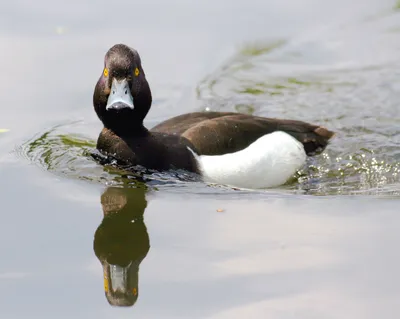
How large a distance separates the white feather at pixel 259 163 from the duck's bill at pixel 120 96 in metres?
0.79

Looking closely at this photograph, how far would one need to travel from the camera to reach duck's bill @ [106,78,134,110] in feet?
26.3

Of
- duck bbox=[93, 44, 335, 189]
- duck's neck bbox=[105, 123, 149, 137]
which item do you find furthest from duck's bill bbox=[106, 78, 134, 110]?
duck's neck bbox=[105, 123, 149, 137]

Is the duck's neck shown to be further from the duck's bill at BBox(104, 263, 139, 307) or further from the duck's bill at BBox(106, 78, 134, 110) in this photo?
the duck's bill at BBox(104, 263, 139, 307)

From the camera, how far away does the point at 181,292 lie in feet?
20.6

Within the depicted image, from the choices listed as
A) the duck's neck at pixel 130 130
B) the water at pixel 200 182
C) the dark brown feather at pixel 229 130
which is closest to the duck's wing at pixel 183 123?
the dark brown feather at pixel 229 130

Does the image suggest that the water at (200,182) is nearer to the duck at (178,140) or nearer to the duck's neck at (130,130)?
the duck at (178,140)

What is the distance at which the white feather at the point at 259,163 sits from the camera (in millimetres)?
8422

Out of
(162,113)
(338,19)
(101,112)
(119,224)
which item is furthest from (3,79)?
(338,19)

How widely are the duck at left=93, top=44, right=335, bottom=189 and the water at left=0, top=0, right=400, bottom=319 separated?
18 cm

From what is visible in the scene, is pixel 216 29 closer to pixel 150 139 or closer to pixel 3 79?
pixel 3 79

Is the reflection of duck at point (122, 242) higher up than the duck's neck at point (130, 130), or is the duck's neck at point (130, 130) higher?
the duck's neck at point (130, 130)

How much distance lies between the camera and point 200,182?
833cm

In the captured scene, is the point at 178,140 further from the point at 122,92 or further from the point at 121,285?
the point at 121,285

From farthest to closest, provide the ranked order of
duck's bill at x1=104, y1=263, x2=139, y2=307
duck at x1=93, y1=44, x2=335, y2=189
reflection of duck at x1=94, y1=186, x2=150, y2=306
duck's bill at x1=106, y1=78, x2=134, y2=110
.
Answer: duck at x1=93, y1=44, x2=335, y2=189, duck's bill at x1=106, y1=78, x2=134, y2=110, reflection of duck at x1=94, y1=186, x2=150, y2=306, duck's bill at x1=104, y1=263, x2=139, y2=307
